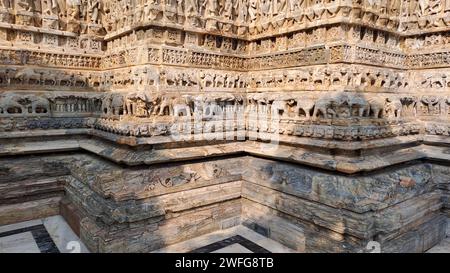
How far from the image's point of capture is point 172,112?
6004 millimetres

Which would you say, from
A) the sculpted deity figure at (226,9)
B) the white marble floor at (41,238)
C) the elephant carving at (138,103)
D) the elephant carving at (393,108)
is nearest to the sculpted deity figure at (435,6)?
the elephant carving at (393,108)

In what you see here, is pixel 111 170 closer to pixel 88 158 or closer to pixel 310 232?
pixel 88 158

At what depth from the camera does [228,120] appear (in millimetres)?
6777

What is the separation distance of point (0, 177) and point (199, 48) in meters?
4.29

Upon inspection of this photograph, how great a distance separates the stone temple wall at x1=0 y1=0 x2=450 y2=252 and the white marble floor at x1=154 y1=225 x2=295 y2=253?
145 mm

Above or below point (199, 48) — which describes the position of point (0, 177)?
below

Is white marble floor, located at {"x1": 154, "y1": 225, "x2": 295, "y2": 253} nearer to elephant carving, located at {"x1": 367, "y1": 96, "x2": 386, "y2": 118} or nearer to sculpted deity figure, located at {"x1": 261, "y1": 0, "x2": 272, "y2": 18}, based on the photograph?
elephant carving, located at {"x1": 367, "y1": 96, "x2": 386, "y2": 118}

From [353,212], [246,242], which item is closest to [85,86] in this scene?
[246,242]

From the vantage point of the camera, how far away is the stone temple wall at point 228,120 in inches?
206

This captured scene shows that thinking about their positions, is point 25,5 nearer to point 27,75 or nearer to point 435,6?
point 27,75

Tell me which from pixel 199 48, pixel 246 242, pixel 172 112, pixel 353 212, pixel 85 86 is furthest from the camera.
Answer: pixel 85 86

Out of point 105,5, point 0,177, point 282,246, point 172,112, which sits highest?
point 105,5

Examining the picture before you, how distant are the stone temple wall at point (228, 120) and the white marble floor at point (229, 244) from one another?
14 centimetres

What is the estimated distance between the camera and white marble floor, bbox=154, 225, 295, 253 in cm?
527
